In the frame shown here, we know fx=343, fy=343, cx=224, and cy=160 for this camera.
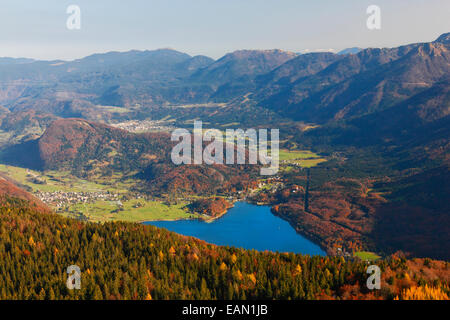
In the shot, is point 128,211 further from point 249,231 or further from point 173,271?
point 173,271

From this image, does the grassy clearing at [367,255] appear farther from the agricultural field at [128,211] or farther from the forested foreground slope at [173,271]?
the agricultural field at [128,211]

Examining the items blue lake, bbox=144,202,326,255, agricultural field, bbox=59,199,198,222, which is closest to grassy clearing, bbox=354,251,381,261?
blue lake, bbox=144,202,326,255

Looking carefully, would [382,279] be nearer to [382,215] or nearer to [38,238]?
[38,238]

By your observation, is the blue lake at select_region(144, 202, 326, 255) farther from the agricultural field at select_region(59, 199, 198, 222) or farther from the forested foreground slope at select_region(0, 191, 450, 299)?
the forested foreground slope at select_region(0, 191, 450, 299)

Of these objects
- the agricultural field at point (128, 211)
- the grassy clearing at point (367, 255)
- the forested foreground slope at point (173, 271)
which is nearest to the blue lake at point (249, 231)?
the agricultural field at point (128, 211)

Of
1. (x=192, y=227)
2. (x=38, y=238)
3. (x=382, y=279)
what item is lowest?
(x=192, y=227)
